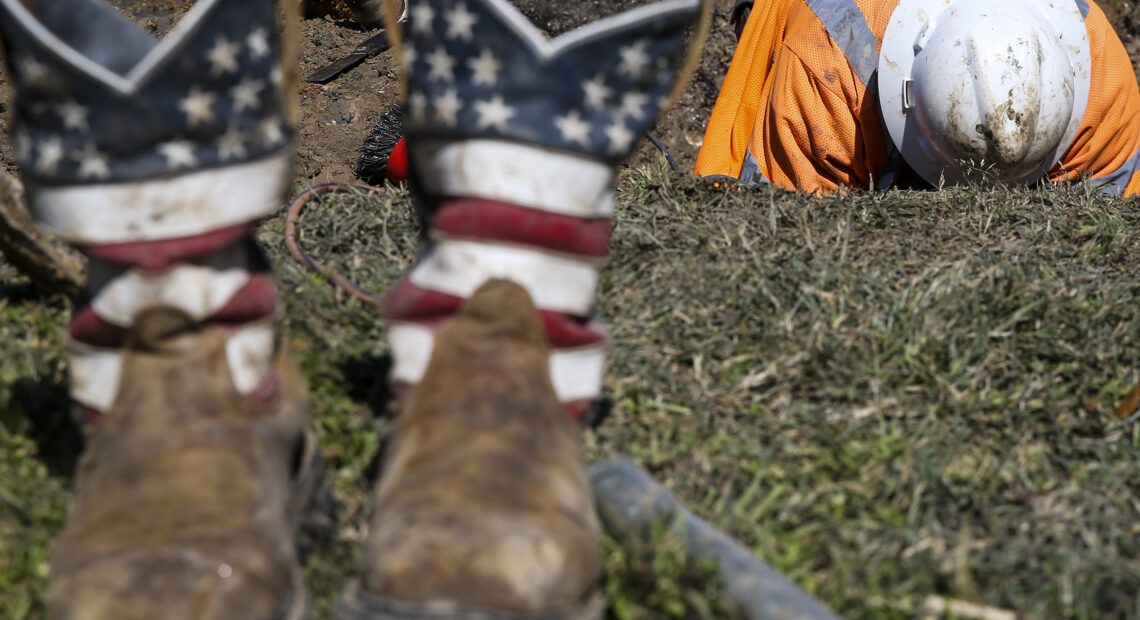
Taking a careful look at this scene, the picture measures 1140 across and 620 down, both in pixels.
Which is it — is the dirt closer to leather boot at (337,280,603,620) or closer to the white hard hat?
the white hard hat

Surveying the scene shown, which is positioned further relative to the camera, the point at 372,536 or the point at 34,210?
the point at 34,210

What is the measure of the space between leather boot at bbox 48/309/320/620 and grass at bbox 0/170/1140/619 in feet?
0.63

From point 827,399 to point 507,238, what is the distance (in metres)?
0.75

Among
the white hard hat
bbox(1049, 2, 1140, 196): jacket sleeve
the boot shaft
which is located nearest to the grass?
the boot shaft

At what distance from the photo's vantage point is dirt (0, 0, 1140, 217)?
459cm

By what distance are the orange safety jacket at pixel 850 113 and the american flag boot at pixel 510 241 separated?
2.29 m

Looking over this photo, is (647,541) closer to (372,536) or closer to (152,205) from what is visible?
(372,536)

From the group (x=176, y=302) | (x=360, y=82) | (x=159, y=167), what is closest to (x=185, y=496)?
(x=176, y=302)

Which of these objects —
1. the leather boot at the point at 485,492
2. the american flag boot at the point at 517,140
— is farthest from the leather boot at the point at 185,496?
the american flag boot at the point at 517,140

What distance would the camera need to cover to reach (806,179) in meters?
3.70

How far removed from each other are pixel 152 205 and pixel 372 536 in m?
0.42

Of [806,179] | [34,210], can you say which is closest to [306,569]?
[34,210]

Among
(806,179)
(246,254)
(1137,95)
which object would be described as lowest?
(806,179)

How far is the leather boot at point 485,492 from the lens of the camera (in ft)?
3.53
